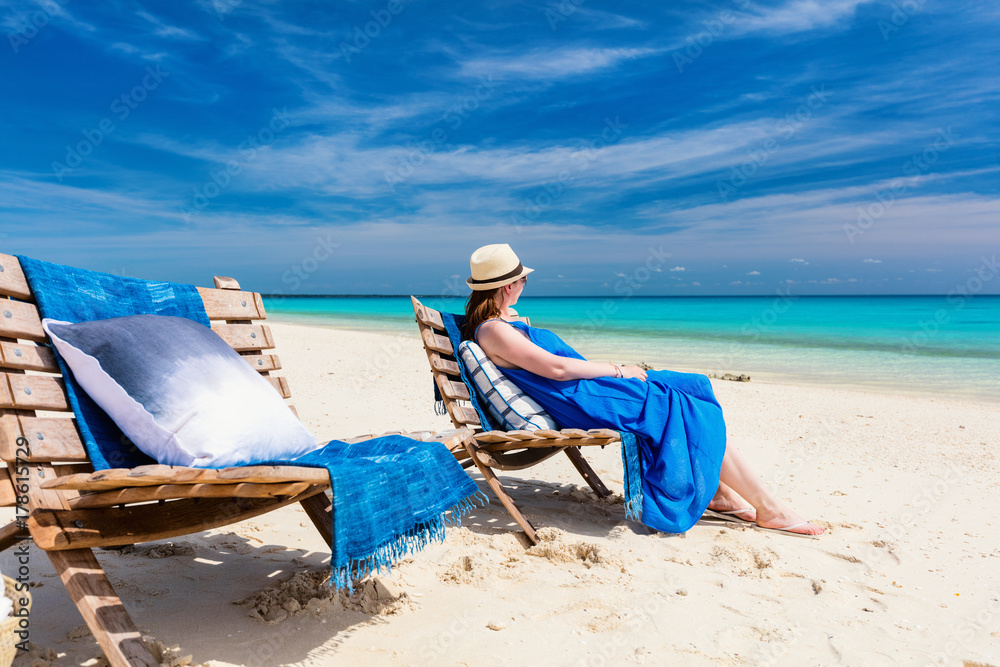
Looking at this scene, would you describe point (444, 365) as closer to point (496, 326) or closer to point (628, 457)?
point (496, 326)

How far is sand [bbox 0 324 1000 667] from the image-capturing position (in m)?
2.08

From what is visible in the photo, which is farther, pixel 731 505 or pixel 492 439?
pixel 731 505

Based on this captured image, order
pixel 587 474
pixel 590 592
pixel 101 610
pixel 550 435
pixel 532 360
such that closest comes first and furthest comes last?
pixel 101 610, pixel 590 592, pixel 550 435, pixel 532 360, pixel 587 474

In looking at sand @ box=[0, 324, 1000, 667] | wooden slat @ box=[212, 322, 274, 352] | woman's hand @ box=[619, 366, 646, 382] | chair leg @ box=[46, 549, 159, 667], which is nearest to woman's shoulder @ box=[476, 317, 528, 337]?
woman's hand @ box=[619, 366, 646, 382]

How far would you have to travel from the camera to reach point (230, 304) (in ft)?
10.1

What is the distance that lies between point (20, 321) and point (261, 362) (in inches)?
41.1

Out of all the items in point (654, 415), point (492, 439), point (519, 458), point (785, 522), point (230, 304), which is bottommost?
point (785, 522)

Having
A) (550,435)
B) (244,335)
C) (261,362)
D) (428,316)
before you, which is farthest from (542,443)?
(244,335)

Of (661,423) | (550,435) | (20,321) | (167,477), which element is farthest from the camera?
(661,423)

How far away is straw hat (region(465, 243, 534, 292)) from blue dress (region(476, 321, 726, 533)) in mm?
526

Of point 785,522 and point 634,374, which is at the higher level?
point 634,374

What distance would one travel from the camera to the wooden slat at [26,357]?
6.61ft

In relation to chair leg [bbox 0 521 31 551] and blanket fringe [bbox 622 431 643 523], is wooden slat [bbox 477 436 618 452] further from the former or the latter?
chair leg [bbox 0 521 31 551]

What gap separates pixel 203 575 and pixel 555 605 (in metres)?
1.41
